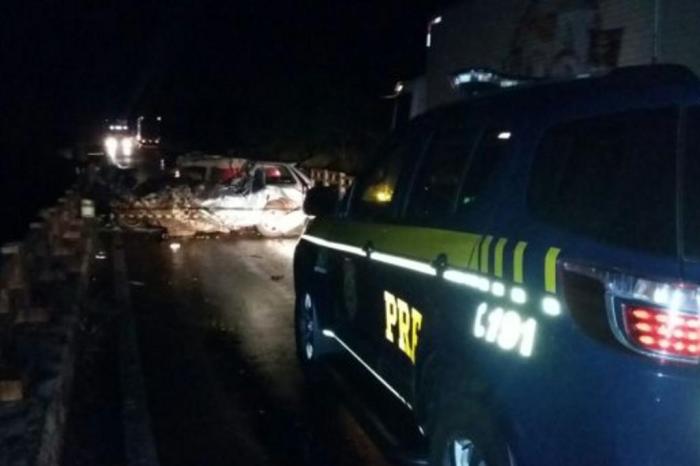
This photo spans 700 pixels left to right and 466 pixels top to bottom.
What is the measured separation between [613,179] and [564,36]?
401 centimetres

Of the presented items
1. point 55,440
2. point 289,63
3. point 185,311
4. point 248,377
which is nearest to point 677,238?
point 55,440

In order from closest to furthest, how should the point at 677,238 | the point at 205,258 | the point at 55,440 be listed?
the point at 677,238 < the point at 55,440 < the point at 205,258

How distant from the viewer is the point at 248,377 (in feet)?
24.5

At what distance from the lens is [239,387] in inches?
283

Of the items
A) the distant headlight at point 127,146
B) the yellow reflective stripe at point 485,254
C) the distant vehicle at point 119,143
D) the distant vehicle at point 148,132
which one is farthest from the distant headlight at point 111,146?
the yellow reflective stripe at point 485,254

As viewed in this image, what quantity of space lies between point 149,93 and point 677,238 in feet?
255

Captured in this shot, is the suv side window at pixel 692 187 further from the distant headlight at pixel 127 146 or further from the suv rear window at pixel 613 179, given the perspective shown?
the distant headlight at pixel 127 146

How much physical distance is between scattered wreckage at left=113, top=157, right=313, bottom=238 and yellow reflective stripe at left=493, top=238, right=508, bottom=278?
13.5m

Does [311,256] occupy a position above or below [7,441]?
above

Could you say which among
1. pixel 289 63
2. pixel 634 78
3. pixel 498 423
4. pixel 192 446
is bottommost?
pixel 192 446

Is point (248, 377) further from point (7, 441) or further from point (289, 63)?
point (289, 63)

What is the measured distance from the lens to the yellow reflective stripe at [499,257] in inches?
142

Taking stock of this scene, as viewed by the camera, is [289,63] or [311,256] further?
[289,63]

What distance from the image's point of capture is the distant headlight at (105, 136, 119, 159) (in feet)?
159
